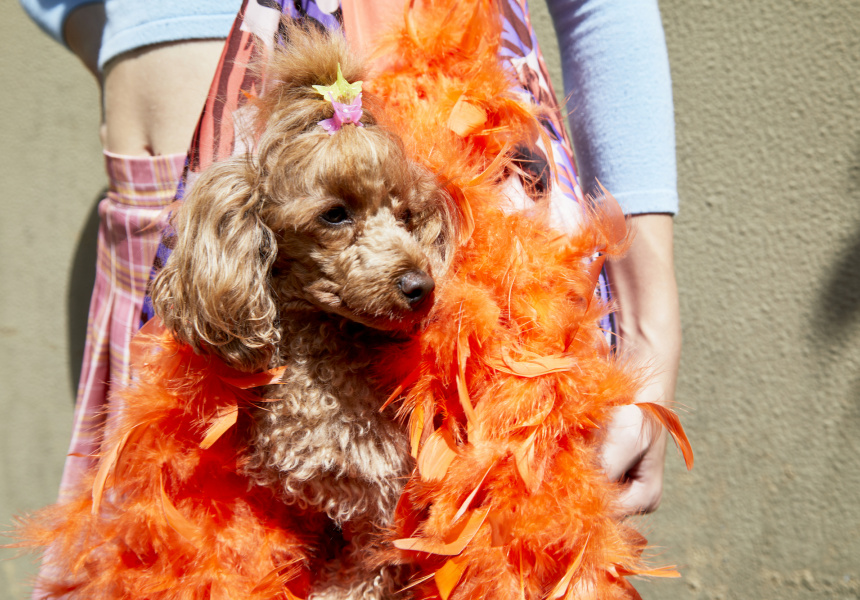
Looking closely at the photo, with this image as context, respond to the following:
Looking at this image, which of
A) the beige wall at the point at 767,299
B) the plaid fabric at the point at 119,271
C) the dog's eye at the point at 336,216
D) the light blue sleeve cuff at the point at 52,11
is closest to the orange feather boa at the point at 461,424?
the dog's eye at the point at 336,216

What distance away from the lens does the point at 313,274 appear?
671 mm

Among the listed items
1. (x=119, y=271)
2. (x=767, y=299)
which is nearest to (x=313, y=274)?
(x=119, y=271)

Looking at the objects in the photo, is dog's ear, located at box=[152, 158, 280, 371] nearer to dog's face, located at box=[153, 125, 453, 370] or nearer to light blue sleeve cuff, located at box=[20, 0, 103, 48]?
dog's face, located at box=[153, 125, 453, 370]

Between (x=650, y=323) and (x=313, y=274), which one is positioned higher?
(x=313, y=274)

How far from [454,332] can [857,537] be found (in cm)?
150

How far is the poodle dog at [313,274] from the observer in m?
0.63

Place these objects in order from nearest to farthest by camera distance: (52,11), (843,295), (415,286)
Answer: (415,286) < (52,11) < (843,295)

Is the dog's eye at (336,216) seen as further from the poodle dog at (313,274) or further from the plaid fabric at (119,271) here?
the plaid fabric at (119,271)

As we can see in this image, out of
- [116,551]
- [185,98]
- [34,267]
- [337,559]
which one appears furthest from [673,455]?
[34,267]

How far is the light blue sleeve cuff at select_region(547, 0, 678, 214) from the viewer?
95 centimetres

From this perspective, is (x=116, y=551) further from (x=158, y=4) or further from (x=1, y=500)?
(x=1, y=500)

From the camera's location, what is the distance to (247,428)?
2.37 feet

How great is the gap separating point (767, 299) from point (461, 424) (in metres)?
→ 1.22

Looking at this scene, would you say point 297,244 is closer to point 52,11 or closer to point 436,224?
point 436,224
